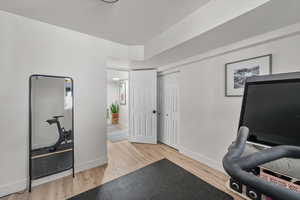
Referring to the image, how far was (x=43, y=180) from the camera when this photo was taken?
211cm

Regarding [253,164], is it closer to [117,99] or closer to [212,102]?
[212,102]

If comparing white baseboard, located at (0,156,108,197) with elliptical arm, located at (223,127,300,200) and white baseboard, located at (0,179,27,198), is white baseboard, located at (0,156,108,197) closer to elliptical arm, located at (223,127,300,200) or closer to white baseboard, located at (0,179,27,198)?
white baseboard, located at (0,179,27,198)

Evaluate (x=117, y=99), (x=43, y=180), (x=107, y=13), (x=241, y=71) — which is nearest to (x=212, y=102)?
(x=241, y=71)

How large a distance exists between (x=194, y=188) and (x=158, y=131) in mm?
2237

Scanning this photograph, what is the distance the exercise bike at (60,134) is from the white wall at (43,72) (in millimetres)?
140

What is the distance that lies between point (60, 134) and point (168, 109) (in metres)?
2.52

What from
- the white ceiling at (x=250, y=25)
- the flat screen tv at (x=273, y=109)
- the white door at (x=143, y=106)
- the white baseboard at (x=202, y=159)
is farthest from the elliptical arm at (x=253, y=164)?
the white door at (x=143, y=106)

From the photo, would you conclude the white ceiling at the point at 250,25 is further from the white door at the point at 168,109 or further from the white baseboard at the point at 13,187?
the white baseboard at the point at 13,187

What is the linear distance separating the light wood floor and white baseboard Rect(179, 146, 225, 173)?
0.08 m

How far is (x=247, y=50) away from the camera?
2090 mm

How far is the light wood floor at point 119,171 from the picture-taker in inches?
75.1

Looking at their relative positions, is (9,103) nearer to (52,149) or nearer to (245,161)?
(52,149)

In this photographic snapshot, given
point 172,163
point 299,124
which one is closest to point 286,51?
point 299,124

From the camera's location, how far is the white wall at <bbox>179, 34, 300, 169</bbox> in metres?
1.78
